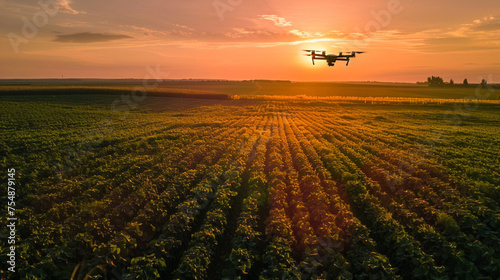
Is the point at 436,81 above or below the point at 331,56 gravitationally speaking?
above

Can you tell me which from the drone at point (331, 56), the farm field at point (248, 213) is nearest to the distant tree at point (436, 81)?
the farm field at point (248, 213)

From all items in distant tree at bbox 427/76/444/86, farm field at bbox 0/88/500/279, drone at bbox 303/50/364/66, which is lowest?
farm field at bbox 0/88/500/279

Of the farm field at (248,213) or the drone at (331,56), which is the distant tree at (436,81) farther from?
the drone at (331,56)

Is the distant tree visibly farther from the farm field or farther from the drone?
the drone

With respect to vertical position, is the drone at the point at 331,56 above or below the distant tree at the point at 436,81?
below

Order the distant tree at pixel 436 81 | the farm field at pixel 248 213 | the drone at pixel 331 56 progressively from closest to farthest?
the farm field at pixel 248 213, the drone at pixel 331 56, the distant tree at pixel 436 81

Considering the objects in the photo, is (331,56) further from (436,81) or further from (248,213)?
(436,81)

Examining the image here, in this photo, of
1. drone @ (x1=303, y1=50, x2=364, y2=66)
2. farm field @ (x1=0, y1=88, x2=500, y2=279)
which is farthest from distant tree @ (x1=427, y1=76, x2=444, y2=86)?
drone @ (x1=303, y1=50, x2=364, y2=66)

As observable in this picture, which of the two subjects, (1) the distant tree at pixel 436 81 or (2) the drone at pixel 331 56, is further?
(1) the distant tree at pixel 436 81

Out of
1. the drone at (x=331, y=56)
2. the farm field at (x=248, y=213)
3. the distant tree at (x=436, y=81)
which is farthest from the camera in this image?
the distant tree at (x=436, y=81)

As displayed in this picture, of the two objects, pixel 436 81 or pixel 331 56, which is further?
pixel 436 81

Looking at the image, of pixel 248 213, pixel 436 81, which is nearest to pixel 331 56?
pixel 248 213
